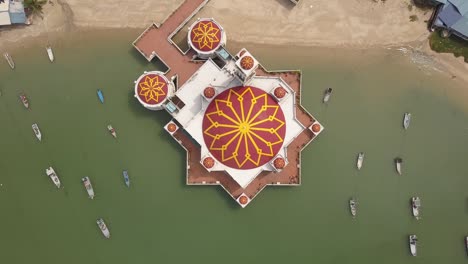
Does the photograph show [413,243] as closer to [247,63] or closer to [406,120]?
[406,120]

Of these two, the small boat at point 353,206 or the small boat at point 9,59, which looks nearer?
the small boat at point 353,206

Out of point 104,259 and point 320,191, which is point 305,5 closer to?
point 320,191

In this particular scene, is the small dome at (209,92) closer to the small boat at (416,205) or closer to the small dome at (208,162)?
the small dome at (208,162)

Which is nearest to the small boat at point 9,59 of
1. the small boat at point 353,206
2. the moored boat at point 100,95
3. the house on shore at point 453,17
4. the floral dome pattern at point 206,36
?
the moored boat at point 100,95

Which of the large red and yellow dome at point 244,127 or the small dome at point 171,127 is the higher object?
Result: the small dome at point 171,127

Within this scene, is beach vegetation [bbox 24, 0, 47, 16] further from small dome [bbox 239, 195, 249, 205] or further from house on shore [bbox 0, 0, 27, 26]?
small dome [bbox 239, 195, 249, 205]

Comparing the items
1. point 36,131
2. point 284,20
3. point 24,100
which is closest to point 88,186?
point 36,131

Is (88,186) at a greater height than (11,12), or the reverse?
(11,12)

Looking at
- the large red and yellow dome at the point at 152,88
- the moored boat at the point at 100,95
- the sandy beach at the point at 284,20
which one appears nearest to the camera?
the large red and yellow dome at the point at 152,88
